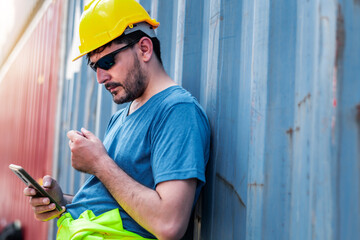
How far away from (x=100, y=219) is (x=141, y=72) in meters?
0.64

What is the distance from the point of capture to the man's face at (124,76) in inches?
72.7

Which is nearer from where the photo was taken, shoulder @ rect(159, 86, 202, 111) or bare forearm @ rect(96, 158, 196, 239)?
bare forearm @ rect(96, 158, 196, 239)

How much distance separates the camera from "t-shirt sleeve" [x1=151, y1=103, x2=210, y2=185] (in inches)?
60.4

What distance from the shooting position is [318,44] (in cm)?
115

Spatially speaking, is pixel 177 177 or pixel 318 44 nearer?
pixel 318 44

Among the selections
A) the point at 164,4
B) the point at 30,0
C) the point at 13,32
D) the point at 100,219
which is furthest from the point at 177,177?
the point at 13,32

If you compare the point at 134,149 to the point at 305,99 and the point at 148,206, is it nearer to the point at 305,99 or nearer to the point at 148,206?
the point at 148,206

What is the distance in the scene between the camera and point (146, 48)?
191 cm

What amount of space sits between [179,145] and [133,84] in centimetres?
42

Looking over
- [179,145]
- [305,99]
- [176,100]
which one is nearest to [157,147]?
[179,145]

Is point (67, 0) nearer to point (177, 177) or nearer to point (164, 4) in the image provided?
point (164, 4)

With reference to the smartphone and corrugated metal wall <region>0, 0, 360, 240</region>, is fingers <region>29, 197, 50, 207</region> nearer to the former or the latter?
the smartphone

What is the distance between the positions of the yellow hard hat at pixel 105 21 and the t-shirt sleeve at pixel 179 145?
1.50ft

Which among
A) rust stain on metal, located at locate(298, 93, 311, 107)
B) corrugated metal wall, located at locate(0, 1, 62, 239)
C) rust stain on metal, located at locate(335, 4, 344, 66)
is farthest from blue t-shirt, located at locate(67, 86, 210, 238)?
corrugated metal wall, located at locate(0, 1, 62, 239)
